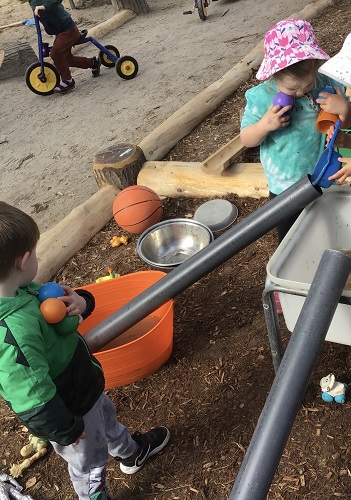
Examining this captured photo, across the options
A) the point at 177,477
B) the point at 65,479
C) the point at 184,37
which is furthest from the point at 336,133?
the point at 184,37

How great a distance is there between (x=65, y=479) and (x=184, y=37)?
6.40 m

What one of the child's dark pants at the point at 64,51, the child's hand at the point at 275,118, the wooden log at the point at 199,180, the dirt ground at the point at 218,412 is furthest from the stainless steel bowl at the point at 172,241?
the child's dark pants at the point at 64,51

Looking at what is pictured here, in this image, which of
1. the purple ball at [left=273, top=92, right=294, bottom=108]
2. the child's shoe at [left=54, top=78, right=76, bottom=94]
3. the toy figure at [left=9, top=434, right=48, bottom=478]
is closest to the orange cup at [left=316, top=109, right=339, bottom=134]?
the purple ball at [left=273, top=92, right=294, bottom=108]

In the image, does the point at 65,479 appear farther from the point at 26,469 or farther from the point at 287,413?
the point at 287,413

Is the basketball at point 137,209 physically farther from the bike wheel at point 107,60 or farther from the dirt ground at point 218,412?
the bike wheel at point 107,60

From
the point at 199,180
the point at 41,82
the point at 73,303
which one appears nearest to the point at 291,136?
the point at 73,303

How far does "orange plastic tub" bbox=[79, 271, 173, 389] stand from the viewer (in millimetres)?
2398

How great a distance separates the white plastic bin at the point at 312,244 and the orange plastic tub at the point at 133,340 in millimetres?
696

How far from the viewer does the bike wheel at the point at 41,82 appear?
21.5 feet

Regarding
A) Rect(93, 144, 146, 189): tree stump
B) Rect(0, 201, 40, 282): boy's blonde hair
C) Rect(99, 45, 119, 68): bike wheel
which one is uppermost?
Rect(0, 201, 40, 282): boy's blonde hair

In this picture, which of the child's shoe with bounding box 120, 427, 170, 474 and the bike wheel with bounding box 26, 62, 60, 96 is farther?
the bike wheel with bounding box 26, 62, 60, 96

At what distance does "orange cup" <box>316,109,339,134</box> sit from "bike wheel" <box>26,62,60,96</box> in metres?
5.09

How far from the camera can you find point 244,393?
2.43 m

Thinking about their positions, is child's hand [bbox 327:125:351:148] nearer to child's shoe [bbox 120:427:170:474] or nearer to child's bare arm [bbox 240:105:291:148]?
child's bare arm [bbox 240:105:291:148]
